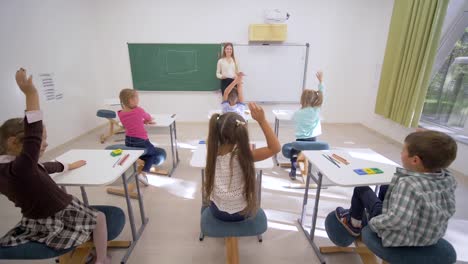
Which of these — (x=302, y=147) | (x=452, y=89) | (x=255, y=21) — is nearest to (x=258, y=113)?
(x=302, y=147)

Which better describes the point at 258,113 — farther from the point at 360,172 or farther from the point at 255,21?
the point at 255,21

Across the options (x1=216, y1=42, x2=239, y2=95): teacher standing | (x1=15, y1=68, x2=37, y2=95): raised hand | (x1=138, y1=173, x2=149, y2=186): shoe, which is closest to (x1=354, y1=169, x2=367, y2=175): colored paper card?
(x1=15, y1=68, x2=37, y2=95): raised hand

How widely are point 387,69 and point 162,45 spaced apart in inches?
168

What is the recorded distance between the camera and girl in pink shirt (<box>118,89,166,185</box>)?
2459mm

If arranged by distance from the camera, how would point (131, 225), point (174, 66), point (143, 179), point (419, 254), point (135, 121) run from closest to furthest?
point (419, 254) → point (131, 225) → point (135, 121) → point (143, 179) → point (174, 66)

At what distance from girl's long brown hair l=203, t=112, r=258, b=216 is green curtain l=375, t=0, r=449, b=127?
3.51 metres

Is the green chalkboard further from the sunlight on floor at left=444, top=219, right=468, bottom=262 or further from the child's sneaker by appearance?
the sunlight on floor at left=444, top=219, right=468, bottom=262

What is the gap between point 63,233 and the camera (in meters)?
1.26

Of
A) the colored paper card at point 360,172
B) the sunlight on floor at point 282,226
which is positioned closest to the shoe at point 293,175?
the sunlight on floor at point 282,226

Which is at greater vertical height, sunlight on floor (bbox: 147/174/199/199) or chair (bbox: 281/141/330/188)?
chair (bbox: 281/141/330/188)

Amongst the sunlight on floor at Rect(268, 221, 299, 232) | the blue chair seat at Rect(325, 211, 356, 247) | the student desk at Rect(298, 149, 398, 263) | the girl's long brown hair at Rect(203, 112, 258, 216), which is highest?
the girl's long brown hair at Rect(203, 112, 258, 216)

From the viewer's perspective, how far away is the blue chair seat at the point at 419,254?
3.78ft

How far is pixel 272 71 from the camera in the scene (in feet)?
16.3

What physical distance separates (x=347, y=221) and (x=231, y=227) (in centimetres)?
82
